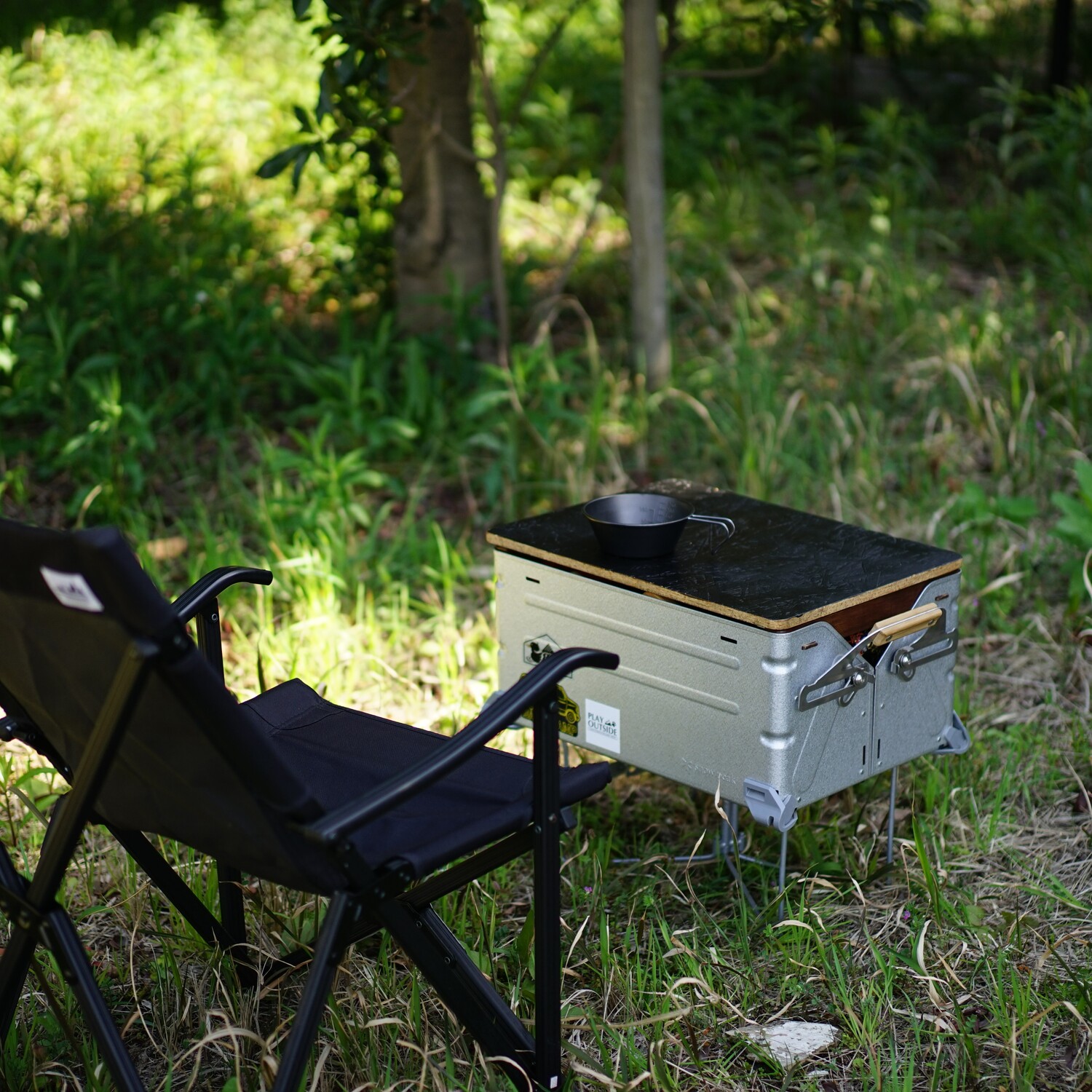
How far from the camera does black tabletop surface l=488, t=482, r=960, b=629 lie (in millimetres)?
2215

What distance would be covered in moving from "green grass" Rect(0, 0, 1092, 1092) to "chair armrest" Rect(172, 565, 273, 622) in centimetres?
57

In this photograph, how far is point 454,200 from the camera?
4.67 m

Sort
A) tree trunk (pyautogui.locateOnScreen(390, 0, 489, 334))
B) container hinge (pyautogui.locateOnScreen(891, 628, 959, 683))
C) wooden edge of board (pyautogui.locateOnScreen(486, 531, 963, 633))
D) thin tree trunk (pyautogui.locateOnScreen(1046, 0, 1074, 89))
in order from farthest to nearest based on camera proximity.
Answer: thin tree trunk (pyautogui.locateOnScreen(1046, 0, 1074, 89)), tree trunk (pyautogui.locateOnScreen(390, 0, 489, 334)), container hinge (pyautogui.locateOnScreen(891, 628, 959, 683)), wooden edge of board (pyautogui.locateOnScreen(486, 531, 963, 633))

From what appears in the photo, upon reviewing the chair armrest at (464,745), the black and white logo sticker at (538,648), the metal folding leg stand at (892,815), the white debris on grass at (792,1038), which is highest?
the chair armrest at (464,745)

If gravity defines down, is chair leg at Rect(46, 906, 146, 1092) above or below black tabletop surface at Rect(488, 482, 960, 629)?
below

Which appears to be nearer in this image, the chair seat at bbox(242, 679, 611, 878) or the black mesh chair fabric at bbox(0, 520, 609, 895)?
the black mesh chair fabric at bbox(0, 520, 609, 895)

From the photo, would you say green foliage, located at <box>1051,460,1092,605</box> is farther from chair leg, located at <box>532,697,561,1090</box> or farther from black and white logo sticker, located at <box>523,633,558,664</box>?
chair leg, located at <box>532,697,561,1090</box>

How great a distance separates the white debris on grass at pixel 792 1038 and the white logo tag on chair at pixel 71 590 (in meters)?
1.23

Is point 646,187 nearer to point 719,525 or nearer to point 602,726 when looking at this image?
point 719,525

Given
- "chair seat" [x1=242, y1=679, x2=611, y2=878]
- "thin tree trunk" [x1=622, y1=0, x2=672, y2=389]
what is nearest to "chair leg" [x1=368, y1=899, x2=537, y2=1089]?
"chair seat" [x1=242, y1=679, x2=611, y2=878]

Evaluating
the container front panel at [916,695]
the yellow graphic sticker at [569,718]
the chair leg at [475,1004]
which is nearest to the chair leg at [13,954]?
A: the chair leg at [475,1004]

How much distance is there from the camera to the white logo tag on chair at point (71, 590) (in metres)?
1.53

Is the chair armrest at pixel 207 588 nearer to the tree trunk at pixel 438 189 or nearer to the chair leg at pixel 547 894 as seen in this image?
the chair leg at pixel 547 894

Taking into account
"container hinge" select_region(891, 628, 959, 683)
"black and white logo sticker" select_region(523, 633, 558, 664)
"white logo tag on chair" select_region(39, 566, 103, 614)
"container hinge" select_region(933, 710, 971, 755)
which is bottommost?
"container hinge" select_region(933, 710, 971, 755)
